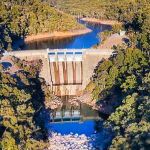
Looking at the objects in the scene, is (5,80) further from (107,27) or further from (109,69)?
(107,27)

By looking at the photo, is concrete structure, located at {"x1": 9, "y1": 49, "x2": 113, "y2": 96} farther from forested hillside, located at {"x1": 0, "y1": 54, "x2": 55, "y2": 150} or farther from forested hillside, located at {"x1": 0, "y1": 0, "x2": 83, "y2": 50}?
forested hillside, located at {"x1": 0, "y1": 0, "x2": 83, "y2": 50}

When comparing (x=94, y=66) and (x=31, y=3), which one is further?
(x=31, y=3)

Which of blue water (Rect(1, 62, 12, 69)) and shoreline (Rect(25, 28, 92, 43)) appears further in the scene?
shoreline (Rect(25, 28, 92, 43))

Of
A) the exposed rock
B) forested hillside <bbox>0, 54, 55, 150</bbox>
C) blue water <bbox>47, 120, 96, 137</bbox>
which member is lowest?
blue water <bbox>47, 120, 96, 137</bbox>

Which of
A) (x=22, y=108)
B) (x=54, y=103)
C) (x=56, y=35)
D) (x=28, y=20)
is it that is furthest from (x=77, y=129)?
(x=56, y=35)

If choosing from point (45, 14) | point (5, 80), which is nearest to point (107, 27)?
point (45, 14)

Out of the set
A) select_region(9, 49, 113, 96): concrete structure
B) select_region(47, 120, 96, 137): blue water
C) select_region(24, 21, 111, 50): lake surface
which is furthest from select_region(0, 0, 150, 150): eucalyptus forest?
select_region(24, 21, 111, 50): lake surface
